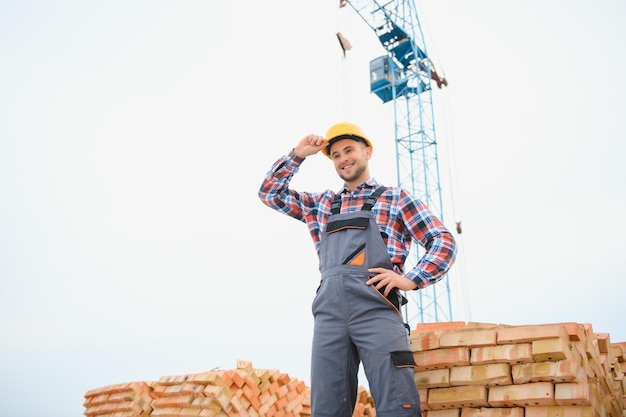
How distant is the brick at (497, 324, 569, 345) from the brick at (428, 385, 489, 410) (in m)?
0.27

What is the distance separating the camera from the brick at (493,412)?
2543 millimetres

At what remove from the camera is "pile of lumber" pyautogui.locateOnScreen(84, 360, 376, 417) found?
464cm

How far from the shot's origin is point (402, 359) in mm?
2297

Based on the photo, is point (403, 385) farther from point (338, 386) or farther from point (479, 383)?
point (479, 383)

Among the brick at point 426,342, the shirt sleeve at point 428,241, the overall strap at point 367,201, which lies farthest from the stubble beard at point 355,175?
the brick at point 426,342

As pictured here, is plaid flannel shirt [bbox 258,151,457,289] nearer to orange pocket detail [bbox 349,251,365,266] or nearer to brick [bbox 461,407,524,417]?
orange pocket detail [bbox 349,251,365,266]

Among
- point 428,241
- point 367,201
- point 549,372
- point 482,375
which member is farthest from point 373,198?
point 549,372

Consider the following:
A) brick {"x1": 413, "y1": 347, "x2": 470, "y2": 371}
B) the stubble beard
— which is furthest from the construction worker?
brick {"x1": 413, "y1": 347, "x2": 470, "y2": 371}

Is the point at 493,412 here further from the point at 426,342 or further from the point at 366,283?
the point at 366,283

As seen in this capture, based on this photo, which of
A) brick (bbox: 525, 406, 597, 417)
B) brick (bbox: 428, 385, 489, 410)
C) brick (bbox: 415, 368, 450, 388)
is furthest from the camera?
brick (bbox: 415, 368, 450, 388)

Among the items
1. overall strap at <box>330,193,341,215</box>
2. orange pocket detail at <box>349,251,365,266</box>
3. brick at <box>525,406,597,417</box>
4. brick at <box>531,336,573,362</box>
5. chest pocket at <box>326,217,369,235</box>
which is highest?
overall strap at <box>330,193,341,215</box>

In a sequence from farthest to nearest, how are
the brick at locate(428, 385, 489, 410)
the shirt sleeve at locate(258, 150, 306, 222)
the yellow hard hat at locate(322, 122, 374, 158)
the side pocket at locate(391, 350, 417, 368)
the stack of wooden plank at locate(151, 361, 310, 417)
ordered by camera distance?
the stack of wooden plank at locate(151, 361, 310, 417) < the shirt sleeve at locate(258, 150, 306, 222) < the yellow hard hat at locate(322, 122, 374, 158) < the brick at locate(428, 385, 489, 410) < the side pocket at locate(391, 350, 417, 368)

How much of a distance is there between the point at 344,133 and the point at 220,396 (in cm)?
283

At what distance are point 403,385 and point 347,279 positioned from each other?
1.67ft
